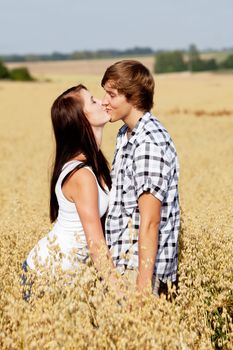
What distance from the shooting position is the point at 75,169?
3775 mm

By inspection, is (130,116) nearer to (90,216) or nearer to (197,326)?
(90,216)

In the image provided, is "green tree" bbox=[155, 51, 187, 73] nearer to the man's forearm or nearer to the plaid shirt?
the plaid shirt

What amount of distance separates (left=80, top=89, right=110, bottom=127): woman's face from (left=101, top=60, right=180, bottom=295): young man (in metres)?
0.04

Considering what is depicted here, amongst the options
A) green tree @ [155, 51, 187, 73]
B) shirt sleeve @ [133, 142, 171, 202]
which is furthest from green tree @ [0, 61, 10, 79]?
shirt sleeve @ [133, 142, 171, 202]

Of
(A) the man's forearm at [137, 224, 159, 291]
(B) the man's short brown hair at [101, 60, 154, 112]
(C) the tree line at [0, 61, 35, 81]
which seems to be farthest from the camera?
(C) the tree line at [0, 61, 35, 81]

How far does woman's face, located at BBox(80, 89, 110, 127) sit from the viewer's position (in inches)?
155

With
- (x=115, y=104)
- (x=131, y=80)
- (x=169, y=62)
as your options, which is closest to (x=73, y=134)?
(x=115, y=104)

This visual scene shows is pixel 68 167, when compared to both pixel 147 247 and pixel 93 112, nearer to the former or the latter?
pixel 93 112

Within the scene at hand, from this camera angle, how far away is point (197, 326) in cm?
349

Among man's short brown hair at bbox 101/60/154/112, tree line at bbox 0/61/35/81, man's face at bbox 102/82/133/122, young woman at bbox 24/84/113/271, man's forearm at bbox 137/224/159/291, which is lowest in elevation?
tree line at bbox 0/61/35/81

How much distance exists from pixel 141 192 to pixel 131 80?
64cm

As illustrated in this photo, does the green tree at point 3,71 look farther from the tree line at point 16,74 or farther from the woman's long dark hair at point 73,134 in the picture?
the woman's long dark hair at point 73,134

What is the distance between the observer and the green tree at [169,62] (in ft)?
306

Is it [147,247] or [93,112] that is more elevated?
[93,112]
